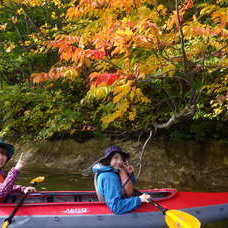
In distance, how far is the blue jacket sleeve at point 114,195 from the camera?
4.73 metres

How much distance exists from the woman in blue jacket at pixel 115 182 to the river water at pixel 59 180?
3.74m

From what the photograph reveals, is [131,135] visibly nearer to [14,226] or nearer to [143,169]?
[143,169]

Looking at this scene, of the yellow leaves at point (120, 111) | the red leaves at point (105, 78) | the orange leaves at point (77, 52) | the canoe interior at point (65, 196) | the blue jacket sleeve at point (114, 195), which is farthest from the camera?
the yellow leaves at point (120, 111)

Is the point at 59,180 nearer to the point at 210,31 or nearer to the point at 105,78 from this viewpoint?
the point at 105,78

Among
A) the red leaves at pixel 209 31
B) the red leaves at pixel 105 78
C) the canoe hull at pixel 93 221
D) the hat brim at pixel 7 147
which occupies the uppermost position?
the red leaves at pixel 209 31

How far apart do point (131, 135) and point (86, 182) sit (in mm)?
2237

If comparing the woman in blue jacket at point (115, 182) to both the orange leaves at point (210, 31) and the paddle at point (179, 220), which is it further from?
the orange leaves at point (210, 31)

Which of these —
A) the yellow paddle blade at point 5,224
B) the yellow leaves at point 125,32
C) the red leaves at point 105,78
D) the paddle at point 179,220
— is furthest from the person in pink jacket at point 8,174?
the yellow leaves at point 125,32

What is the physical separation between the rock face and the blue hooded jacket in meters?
3.89

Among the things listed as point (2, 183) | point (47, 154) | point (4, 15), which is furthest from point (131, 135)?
point (2, 183)

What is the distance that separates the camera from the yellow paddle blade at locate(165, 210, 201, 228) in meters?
4.41

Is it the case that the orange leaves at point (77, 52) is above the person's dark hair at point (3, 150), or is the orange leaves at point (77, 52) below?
above

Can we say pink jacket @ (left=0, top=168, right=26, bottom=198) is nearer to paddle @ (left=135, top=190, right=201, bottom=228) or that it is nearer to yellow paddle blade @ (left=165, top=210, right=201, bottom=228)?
paddle @ (left=135, top=190, right=201, bottom=228)

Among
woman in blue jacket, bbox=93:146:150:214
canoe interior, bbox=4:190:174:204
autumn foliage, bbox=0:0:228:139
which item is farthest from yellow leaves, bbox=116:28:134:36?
canoe interior, bbox=4:190:174:204
